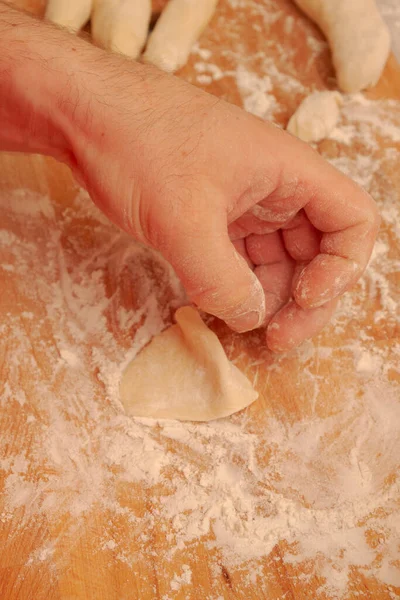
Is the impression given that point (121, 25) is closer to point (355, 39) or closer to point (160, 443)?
point (355, 39)

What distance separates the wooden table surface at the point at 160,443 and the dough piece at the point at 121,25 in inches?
14.7

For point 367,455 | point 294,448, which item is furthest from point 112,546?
point 367,455

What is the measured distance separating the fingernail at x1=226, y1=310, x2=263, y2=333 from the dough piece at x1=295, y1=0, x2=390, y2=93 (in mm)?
755

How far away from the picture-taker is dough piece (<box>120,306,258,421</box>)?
106cm

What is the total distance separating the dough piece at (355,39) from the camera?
1395 mm

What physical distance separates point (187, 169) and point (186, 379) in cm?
42

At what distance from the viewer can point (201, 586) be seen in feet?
3.03

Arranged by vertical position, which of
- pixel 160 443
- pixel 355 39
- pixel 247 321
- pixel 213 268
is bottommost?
pixel 160 443

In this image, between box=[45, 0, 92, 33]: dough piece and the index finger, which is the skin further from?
box=[45, 0, 92, 33]: dough piece

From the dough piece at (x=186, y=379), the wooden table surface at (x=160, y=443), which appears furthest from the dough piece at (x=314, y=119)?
the dough piece at (x=186, y=379)

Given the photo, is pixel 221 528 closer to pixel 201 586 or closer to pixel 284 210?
pixel 201 586

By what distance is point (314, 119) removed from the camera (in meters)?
1.35

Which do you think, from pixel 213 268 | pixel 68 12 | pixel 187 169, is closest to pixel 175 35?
pixel 68 12

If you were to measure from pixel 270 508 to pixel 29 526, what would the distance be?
412 mm
